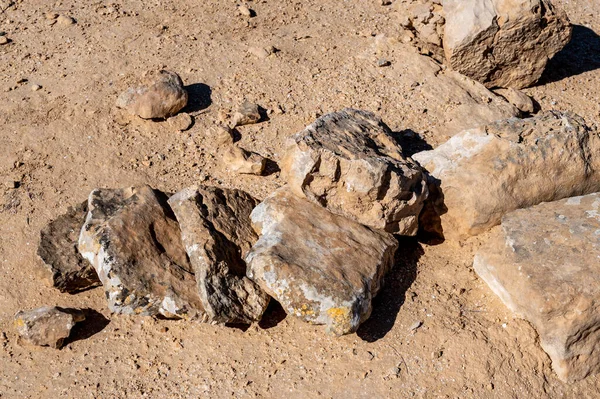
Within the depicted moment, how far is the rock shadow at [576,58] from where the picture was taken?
27.8 feet

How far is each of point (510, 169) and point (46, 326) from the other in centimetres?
412

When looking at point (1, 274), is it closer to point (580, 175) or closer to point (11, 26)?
point (11, 26)

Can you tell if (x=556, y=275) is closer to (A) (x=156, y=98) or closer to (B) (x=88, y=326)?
(B) (x=88, y=326)

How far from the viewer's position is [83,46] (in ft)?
27.3

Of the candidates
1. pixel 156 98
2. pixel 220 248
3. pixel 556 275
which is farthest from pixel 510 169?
pixel 156 98

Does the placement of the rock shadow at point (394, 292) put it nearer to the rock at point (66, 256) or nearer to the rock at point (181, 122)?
the rock at point (66, 256)

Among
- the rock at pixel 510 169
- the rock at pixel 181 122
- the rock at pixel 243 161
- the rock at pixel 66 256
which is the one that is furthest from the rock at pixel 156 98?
the rock at pixel 510 169

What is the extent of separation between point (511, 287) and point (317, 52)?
3851 mm

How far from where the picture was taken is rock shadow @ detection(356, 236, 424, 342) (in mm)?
5688

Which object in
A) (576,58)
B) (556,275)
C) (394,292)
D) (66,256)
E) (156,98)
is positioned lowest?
(576,58)

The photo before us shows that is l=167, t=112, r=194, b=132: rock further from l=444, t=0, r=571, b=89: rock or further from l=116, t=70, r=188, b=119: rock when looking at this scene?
l=444, t=0, r=571, b=89: rock

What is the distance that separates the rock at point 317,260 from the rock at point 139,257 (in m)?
0.60

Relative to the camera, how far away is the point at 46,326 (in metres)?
5.59

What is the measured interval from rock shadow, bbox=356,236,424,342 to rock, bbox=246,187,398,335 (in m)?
0.20
